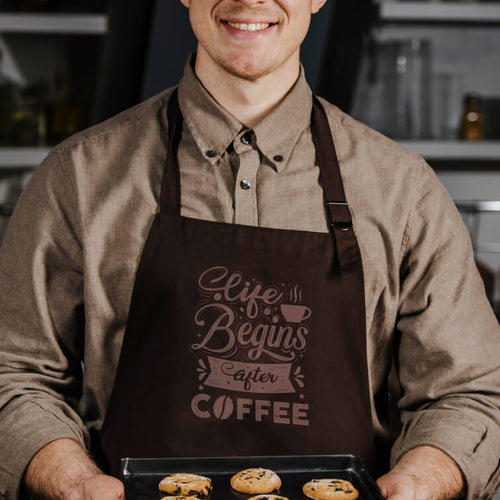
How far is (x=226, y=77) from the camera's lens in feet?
4.31

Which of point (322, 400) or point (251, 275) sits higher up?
point (251, 275)

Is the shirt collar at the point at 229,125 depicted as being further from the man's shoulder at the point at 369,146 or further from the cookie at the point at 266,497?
the cookie at the point at 266,497

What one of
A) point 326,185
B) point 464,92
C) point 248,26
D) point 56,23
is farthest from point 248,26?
point 464,92

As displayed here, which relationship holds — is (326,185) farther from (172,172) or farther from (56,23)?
(56,23)

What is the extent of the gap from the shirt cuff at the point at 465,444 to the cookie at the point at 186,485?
13.2 inches

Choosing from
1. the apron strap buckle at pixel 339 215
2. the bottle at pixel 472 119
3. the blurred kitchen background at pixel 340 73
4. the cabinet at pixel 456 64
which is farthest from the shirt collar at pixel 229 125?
the bottle at pixel 472 119

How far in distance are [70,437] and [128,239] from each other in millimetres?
303

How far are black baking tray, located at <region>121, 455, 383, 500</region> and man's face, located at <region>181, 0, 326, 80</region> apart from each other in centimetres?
59

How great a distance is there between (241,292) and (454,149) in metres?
1.51

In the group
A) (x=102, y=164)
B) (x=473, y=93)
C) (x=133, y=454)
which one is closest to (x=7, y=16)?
(x=102, y=164)

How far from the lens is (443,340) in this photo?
4.14 ft

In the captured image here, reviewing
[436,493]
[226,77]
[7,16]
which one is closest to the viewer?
[436,493]

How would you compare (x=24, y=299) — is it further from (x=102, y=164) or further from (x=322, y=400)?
(x=322, y=400)

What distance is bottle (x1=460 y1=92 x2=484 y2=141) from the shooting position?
2.63 m
